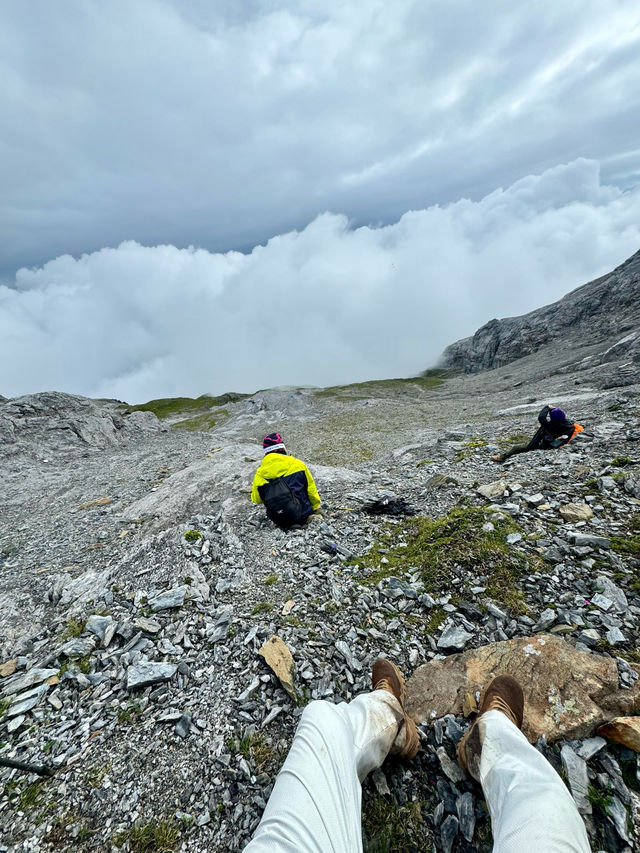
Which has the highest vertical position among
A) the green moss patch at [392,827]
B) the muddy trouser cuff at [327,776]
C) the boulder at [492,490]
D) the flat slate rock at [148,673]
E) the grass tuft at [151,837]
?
the boulder at [492,490]

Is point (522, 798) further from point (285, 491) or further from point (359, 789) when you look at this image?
point (285, 491)

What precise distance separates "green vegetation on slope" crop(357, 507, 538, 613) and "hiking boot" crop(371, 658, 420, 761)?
88.5 inches

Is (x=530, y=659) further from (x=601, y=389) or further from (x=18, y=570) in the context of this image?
(x=601, y=389)

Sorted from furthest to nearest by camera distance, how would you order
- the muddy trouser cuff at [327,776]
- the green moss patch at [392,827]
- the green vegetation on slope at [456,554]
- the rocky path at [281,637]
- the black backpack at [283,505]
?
the black backpack at [283,505] → the green vegetation on slope at [456,554] → the rocky path at [281,637] → the green moss patch at [392,827] → the muddy trouser cuff at [327,776]

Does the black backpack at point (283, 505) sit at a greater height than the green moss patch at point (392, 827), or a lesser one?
greater

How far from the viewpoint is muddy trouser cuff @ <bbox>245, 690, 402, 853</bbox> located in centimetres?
326

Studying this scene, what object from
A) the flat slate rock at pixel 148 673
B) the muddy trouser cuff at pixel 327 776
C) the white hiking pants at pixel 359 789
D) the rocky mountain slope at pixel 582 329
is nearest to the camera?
the white hiking pants at pixel 359 789

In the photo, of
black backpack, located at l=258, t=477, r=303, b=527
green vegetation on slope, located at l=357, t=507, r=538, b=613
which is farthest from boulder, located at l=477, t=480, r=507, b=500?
black backpack, located at l=258, t=477, r=303, b=527

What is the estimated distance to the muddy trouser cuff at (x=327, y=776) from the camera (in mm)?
3262

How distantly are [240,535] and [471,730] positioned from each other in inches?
307

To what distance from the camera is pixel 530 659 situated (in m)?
5.13

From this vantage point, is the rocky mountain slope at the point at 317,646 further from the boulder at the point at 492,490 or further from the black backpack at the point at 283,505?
the black backpack at the point at 283,505

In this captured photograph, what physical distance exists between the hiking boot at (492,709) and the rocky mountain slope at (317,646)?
0.78 feet

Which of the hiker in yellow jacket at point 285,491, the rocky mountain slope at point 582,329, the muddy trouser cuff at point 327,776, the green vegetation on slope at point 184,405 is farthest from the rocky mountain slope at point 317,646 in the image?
the green vegetation on slope at point 184,405
